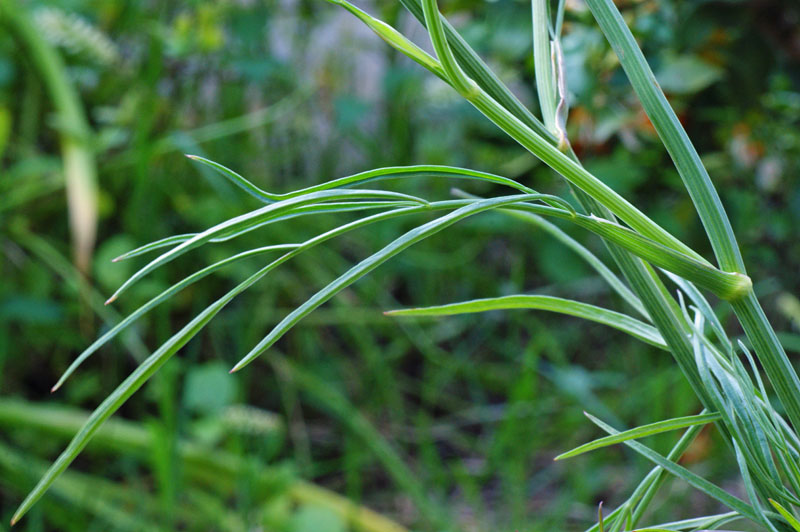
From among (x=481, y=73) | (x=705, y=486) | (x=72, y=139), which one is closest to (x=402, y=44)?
(x=481, y=73)

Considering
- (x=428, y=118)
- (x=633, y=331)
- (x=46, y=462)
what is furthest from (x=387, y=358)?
(x=633, y=331)

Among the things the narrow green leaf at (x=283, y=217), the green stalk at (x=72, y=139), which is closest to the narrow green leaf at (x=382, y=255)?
the narrow green leaf at (x=283, y=217)

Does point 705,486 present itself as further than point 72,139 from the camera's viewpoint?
No

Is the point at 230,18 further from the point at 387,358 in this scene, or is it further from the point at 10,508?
the point at 10,508

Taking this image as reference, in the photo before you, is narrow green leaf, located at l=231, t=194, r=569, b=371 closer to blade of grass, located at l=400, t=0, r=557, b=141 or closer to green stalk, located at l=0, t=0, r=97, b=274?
blade of grass, located at l=400, t=0, r=557, b=141

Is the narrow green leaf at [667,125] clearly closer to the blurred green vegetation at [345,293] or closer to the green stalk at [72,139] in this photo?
the blurred green vegetation at [345,293]

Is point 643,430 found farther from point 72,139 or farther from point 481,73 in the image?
point 72,139
